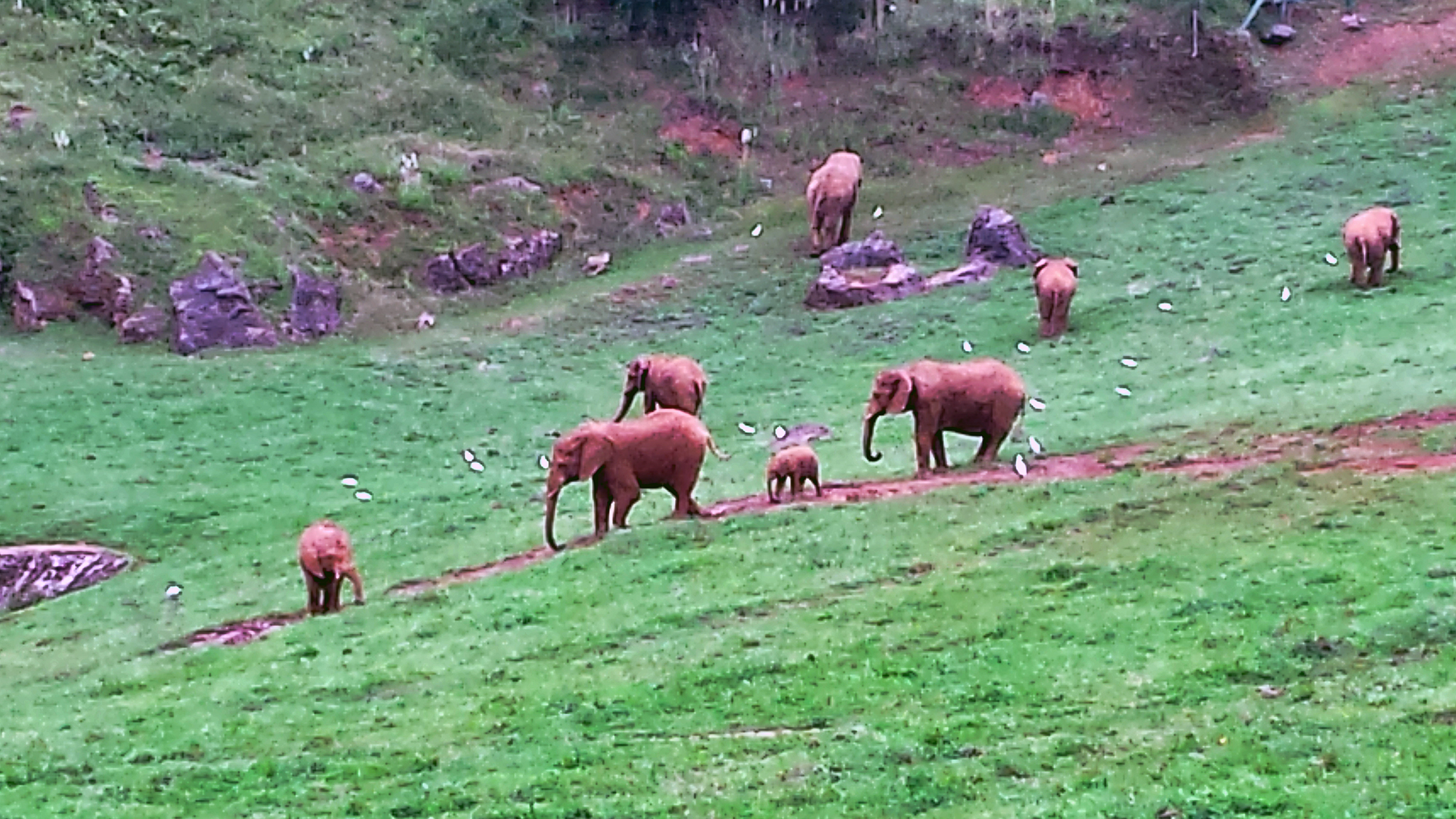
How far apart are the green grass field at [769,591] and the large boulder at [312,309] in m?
1.31

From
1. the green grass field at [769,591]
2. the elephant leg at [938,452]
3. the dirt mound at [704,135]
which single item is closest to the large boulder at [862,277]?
the green grass field at [769,591]

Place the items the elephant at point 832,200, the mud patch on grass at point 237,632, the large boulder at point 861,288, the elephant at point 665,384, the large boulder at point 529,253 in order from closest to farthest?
the mud patch on grass at point 237,632, the elephant at point 665,384, the large boulder at point 861,288, the elephant at point 832,200, the large boulder at point 529,253

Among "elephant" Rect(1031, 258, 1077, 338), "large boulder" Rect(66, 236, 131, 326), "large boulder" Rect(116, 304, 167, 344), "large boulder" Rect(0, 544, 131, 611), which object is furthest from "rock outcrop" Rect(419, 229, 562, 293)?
"large boulder" Rect(0, 544, 131, 611)

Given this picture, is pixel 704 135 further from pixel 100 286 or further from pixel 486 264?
pixel 100 286

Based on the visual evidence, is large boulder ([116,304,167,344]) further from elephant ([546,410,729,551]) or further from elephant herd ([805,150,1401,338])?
elephant ([546,410,729,551])

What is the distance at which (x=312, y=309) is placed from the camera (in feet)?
139

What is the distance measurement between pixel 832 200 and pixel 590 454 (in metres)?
24.6

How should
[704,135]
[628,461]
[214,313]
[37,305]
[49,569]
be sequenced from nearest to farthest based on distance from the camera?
[628,461]
[49,569]
[214,313]
[37,305]
[704,135]

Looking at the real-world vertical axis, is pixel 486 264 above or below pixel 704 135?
below

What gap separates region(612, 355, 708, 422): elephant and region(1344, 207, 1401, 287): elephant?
1373cm

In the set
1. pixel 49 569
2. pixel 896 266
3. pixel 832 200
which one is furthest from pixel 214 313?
pixel 896 266

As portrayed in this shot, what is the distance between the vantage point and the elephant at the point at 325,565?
2202 cm

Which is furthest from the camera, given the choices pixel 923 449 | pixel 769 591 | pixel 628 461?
pixel 923 449

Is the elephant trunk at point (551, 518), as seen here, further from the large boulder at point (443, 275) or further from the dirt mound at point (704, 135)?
the dirt mound at point (704, 135)
